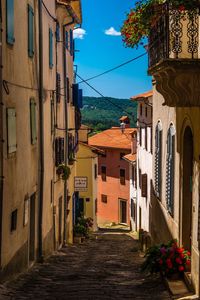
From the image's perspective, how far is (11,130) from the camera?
38.8 feet

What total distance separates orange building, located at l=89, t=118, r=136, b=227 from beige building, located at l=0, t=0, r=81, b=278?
2811 cm

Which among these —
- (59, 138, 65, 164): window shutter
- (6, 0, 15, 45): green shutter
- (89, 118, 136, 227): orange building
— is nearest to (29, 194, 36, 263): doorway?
(6, 0, 15, 45): green shutter

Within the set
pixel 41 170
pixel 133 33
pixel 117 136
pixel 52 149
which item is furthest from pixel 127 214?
pixel 133 33

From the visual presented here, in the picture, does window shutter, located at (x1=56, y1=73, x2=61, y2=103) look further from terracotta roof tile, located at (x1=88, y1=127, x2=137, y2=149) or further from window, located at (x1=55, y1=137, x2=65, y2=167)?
terracotta roof tile, located at (x1=88, y1=127, x2=137, y2=149)

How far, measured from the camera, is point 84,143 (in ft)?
147

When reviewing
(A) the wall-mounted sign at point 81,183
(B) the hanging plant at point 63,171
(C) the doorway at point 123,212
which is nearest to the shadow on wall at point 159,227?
(B) the hanging plant at point 63,171

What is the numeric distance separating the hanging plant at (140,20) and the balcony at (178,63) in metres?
0.24

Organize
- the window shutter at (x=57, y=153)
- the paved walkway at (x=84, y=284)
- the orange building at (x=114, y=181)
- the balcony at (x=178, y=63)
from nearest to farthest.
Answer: the balcony at (x=178, y=63) < the paved walkway at (x=84, y=284) < the window shutter at (x=57, y=153) < the orange building at (x=114, y=181)

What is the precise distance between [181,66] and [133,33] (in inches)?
138

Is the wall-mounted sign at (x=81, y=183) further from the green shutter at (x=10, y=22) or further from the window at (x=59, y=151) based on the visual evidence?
the green shutter at (x=10, y=22)

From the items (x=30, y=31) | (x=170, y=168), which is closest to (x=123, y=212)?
(x=170, y=168)

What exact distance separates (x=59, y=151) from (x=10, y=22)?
11.5 meters

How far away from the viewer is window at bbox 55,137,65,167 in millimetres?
22000

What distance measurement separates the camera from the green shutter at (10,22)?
11285mm
